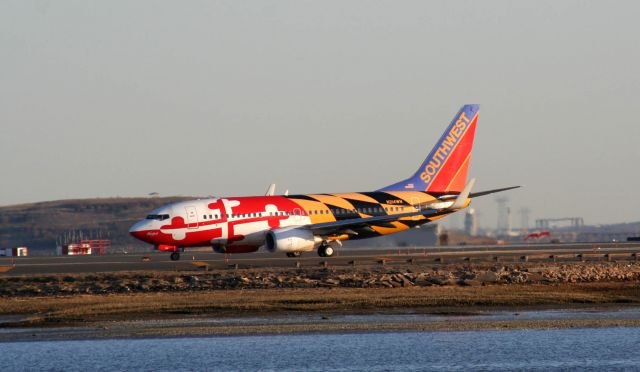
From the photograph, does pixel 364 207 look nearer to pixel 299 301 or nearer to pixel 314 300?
pixel 314 300

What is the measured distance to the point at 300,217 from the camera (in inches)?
2810

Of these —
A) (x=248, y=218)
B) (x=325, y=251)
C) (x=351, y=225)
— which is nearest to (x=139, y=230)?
(x=248, y=218)

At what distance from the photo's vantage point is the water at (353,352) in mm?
28516

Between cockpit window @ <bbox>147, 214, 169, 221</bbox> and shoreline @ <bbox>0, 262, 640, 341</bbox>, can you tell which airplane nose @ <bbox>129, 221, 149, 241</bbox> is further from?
shoreline @ <bbox>0, 262, 640, 341</bbox>

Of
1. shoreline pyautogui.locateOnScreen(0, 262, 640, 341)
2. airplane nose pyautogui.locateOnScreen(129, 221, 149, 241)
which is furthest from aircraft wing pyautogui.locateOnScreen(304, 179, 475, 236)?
shoreline pyautogui.locateOnScreen(0, 262, 640, 341)

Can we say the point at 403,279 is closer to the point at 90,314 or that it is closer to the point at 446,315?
the point at 446,315

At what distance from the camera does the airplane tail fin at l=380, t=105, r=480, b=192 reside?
78.6 meters

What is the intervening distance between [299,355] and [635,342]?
9.61m

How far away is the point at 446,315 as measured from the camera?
39.5m

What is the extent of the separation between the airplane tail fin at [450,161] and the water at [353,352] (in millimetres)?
44025

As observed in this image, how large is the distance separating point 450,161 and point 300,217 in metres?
14.5

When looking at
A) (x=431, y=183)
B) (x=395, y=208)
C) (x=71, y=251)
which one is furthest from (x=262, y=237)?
(x=71, y=251)

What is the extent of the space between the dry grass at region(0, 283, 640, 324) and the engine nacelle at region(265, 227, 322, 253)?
63.7 ft

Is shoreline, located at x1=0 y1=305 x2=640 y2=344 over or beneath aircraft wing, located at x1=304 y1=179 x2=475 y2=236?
beneath
